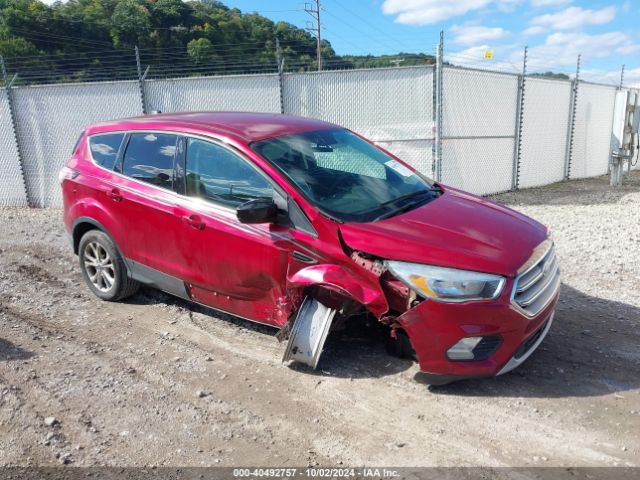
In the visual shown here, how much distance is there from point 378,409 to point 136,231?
2.65m

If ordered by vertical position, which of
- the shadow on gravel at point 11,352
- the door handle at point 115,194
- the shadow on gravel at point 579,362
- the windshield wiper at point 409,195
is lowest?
the shadow on gravel at point 579,362

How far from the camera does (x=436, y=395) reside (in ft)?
11.0

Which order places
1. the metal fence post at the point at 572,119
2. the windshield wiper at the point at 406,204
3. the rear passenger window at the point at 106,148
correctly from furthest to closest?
the metal fence post at the point at 572,119 < the rear passenger window at the point at 106,148 < the windshield wiper at the point at 406,204

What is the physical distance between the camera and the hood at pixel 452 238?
10.2 feet

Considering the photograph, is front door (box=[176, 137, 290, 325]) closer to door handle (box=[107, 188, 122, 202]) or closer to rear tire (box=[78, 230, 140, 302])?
door handle (box=[107, 188, 122, 202])

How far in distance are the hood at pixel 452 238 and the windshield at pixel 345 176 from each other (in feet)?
0.59

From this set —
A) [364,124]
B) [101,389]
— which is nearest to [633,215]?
[364,124]

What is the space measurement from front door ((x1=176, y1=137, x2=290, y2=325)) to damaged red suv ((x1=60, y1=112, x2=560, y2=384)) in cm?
1

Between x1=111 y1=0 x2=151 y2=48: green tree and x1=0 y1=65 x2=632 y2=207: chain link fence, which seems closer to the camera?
x1=0 y1=65 x2=632 y2=207: chain link fence

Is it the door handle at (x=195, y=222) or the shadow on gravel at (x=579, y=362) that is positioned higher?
the door handle at (x=195, y=222)

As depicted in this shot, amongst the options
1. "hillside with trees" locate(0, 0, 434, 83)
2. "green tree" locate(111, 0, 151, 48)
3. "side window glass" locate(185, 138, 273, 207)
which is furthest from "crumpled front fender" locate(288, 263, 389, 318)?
"green tree" locate(111, 0, 151, 48)

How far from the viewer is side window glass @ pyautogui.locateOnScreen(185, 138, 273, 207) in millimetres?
3808

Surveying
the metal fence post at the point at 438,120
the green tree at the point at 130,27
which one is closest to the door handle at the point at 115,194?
the metal fence post at the point at 438,120

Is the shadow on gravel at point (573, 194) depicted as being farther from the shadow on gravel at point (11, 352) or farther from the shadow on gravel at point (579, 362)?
the shadow on gravel at point (11, 352)
